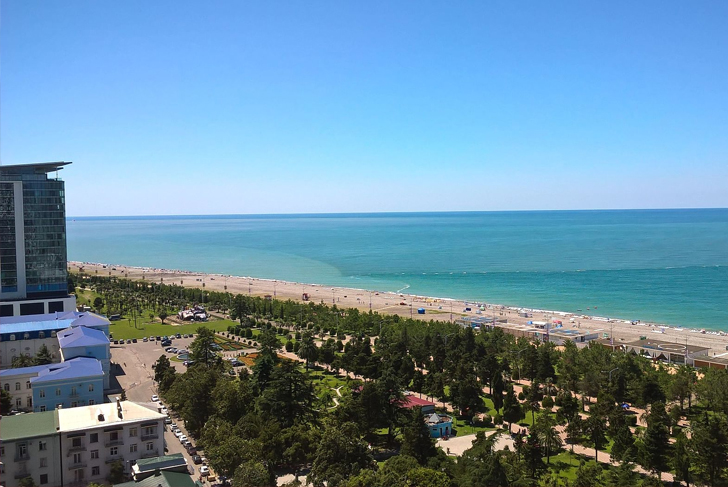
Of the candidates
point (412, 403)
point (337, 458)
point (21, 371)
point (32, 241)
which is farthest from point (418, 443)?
point (32, 241)

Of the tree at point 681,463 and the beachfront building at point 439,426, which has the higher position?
the tree at point 681,463

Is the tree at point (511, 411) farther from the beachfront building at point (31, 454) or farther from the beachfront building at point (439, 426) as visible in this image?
the beachfront building at point (31, 454)

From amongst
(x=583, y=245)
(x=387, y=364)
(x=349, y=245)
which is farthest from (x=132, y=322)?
(x=583, y=245)

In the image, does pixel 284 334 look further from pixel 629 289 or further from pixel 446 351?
pixel 629 289

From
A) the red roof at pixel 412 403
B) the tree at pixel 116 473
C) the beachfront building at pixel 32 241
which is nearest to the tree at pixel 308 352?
the red roof at pixel 412 403

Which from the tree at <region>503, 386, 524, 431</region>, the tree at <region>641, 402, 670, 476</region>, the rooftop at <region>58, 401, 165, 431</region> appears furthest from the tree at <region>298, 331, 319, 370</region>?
the tree at <region>641, 402, 670, 476</region>

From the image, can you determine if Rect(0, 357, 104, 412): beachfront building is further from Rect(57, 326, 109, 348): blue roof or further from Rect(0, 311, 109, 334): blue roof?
Rect(0, 311, 109, 334): blue roof

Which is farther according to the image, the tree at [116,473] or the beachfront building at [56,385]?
the beachfront building at [56,385]
